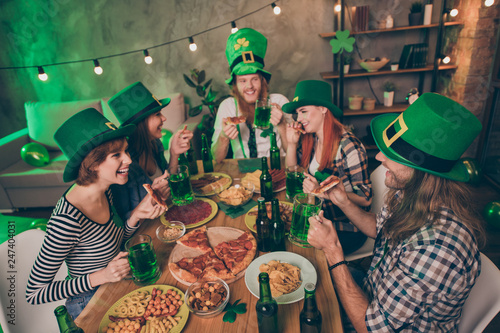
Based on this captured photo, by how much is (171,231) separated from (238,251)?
1.31 feet

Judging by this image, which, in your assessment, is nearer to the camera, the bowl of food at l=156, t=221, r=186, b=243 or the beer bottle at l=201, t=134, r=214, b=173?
the bowl of food at l=156, t=221, r=186, b=243

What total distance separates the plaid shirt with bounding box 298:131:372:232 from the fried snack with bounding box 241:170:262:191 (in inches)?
17.9

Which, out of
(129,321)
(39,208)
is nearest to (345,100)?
(129,321)

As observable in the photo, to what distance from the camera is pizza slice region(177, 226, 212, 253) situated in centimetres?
142

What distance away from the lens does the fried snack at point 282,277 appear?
3.82 ft

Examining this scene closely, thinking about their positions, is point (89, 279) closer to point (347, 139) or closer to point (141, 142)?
point (141, 142)

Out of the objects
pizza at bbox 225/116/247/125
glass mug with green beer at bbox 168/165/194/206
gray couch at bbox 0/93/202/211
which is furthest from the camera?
gray couch at bbox 0/93/202/211

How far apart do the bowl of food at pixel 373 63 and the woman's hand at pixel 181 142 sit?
288 cm

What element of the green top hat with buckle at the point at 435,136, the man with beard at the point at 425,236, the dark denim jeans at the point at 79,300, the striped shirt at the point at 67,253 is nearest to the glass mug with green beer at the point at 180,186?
the striped shirt at the point at 67,253

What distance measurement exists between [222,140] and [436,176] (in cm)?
167

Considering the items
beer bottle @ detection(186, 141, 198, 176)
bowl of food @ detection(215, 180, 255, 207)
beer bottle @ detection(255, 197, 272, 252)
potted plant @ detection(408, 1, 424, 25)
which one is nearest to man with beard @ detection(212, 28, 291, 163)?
Result: beer bottle @ detection(186, 141, 198, 176)

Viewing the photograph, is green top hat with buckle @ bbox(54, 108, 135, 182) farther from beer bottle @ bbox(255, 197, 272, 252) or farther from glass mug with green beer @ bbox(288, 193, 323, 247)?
glass mug with green beer @ bbox(288, 193, 323, 247)

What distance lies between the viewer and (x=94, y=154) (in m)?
1.47

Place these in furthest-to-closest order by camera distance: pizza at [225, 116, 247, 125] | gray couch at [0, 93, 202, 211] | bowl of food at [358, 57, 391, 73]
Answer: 1. bowl of food at [358, 57, 391, 73]
2. gray couch at [0, 93, 202, 211]
3. pizza at [225, 116, 247, 125]
